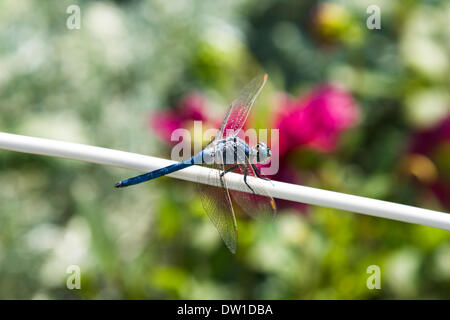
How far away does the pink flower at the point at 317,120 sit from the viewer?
1078mm

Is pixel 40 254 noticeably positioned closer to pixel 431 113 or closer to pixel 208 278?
pixel 208 278

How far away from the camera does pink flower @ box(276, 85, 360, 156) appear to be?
1078 millimetres

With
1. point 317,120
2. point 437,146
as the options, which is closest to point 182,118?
point 317,120

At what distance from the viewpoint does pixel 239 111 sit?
2.70ft

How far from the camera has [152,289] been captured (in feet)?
3.57

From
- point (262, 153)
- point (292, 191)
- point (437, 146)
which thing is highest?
point (437, 146)

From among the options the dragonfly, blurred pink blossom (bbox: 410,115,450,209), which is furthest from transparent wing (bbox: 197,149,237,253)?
blurred pink blossom (bbox: 410,115,450,209)

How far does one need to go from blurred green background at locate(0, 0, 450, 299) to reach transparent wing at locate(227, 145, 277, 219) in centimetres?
28

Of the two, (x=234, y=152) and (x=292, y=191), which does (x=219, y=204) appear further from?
(x=292, y=191)

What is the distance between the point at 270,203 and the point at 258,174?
0.05m

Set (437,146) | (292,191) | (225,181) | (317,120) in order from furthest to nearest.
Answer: (437,146) < (317,120) < (225,181) < (292,191)

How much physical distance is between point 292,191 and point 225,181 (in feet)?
0.60

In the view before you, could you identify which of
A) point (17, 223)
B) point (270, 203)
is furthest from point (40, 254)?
point (270, 203)

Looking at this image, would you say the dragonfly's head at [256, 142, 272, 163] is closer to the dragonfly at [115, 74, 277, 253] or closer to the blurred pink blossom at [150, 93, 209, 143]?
the dragonfly at [115, 74, 277, 253]
